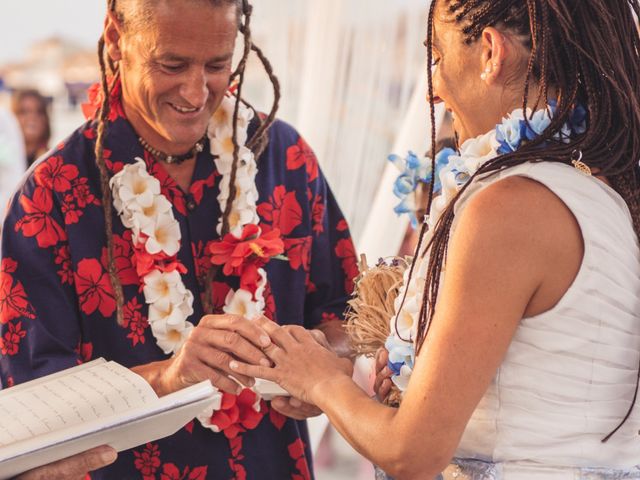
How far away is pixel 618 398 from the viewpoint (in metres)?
1.60

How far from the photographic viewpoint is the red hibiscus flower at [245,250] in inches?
87.0

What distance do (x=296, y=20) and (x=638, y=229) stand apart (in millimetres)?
2096

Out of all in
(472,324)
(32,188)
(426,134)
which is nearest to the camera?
(472,324)

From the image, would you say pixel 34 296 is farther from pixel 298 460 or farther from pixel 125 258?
pixel 298 460

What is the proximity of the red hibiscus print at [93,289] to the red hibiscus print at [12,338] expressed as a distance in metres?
0.14

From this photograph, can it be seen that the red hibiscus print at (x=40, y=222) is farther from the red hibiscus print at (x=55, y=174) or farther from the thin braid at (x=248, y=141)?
the thin braid at (x=248, y=141)

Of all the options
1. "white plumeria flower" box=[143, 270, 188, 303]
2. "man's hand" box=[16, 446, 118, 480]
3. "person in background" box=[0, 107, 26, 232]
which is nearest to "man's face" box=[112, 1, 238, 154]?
"white plumeria flower" box=[143, 270, 188, 303]

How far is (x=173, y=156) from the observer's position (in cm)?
229

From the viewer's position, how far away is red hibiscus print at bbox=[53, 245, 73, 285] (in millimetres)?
2111

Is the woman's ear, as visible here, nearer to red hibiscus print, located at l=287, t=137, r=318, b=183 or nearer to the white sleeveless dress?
the white sleeveless dress

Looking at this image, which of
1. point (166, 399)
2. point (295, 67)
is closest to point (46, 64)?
point (295, 67)

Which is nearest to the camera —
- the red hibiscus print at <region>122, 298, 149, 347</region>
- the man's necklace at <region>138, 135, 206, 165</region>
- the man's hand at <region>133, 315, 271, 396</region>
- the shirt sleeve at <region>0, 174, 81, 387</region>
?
the man's hand at <region>133, 315, 271, 396</region>

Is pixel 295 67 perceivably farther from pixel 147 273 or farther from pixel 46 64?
pixel 46 64

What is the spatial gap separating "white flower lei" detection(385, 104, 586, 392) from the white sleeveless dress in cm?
8
